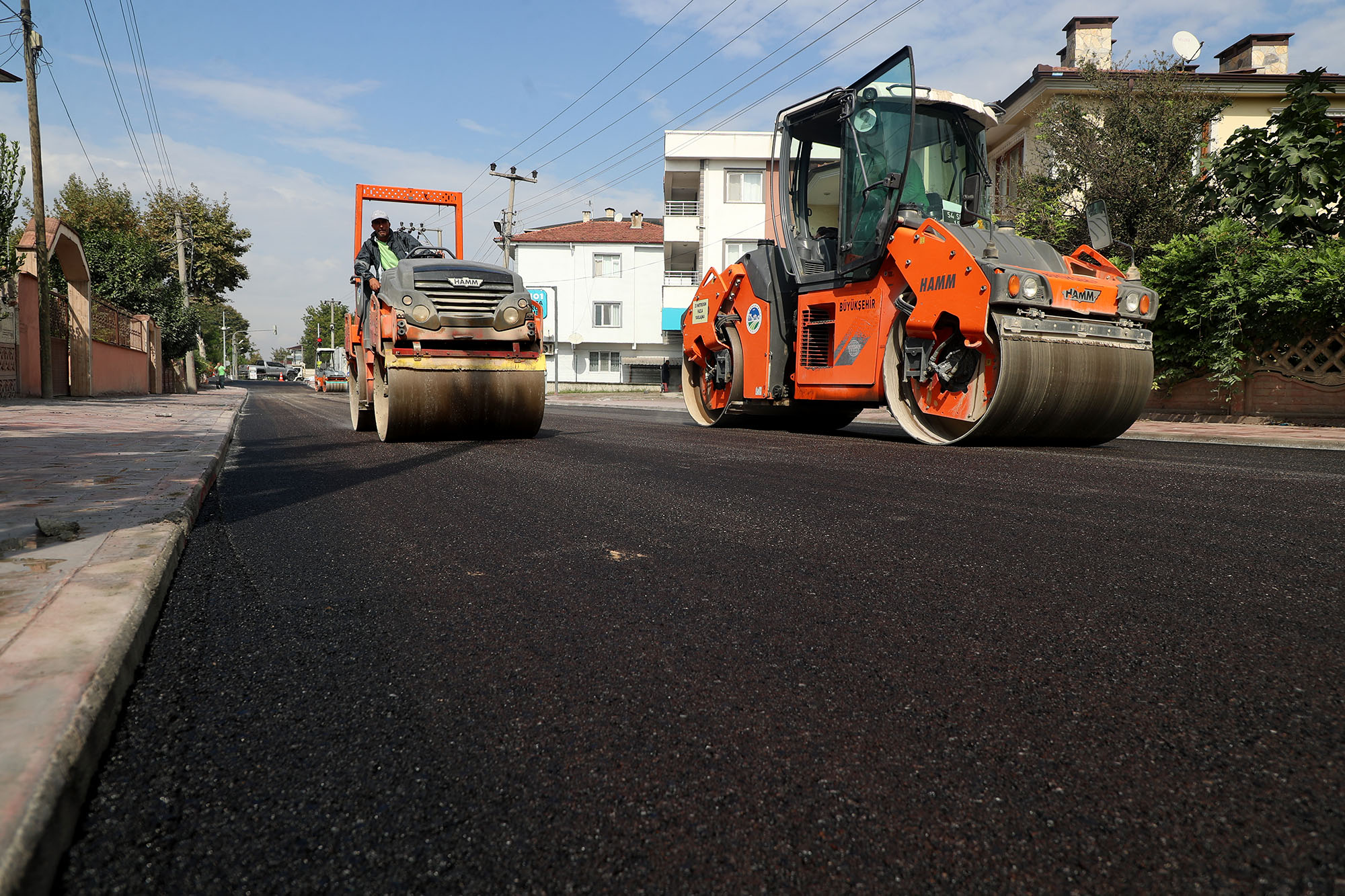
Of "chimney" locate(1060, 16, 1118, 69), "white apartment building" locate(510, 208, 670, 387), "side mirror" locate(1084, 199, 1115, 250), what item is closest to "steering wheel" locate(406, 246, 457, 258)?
"side mirror" locate(1084, 199, 1115, 250)

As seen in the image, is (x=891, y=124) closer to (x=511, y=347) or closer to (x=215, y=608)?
(x=511, y=347)

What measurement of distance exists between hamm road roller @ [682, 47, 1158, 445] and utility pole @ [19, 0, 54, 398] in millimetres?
14456

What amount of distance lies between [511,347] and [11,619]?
267 inches

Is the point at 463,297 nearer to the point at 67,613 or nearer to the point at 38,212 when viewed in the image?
the point at 67,613

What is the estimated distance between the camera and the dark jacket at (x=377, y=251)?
378 inches

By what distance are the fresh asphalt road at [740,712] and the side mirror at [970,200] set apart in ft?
18.0

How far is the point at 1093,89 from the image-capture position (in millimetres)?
18859

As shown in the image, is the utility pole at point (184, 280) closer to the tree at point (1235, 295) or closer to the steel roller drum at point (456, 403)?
the steel roller drum at point (456, 403)

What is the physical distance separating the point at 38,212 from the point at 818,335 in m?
18.2

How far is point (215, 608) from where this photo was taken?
2.54 m

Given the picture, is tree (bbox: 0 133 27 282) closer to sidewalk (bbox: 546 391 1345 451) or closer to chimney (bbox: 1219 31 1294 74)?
sidewalk (bbox: 546 391 1345 451)

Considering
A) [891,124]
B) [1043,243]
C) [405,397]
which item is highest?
[891,124]

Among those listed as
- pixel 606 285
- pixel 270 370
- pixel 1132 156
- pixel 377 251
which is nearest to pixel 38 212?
pixel 377 251

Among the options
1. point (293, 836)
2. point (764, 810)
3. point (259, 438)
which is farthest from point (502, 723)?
point (259, 438)
